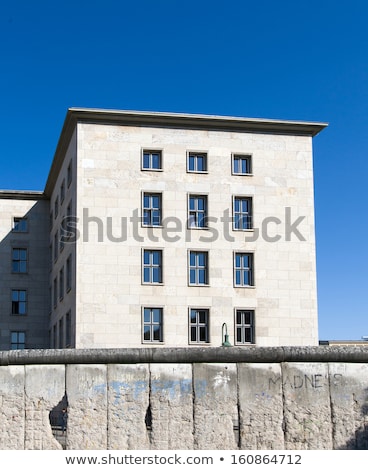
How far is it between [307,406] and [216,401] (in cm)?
123

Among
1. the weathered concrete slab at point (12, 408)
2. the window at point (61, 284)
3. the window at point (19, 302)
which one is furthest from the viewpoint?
the window at point (19, 302)

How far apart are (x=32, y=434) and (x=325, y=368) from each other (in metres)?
3.99

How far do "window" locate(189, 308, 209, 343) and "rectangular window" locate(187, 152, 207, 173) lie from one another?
8.33 m

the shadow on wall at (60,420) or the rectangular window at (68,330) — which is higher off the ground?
the rectangular window at (68,330)

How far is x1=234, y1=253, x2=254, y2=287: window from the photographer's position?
4756 centimetres

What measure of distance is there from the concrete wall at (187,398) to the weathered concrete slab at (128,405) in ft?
0.04

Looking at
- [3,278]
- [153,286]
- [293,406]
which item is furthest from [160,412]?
[3,278]

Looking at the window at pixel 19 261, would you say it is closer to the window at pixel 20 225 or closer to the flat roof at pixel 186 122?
the window at pixel 20 225

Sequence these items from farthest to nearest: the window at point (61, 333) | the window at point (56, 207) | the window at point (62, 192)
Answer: the window at point (56, 207), the window at point (62, 192), the window at point (61, 333)

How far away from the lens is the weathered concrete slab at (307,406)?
10.9 meters

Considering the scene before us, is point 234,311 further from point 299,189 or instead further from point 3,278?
point 3,278

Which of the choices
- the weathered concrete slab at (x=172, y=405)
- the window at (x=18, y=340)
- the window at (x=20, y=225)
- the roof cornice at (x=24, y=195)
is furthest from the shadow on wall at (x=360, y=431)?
the roof cornice at (x=24, y=195)

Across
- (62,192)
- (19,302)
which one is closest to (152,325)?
(62,192)

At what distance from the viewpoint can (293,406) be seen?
10922 millimetres
